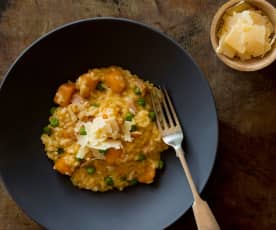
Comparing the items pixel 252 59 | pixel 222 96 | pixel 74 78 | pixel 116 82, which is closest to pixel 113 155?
pixel 116 82

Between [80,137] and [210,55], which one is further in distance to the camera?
[210,55]

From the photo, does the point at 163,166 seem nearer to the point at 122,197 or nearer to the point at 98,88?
the point at 122,197

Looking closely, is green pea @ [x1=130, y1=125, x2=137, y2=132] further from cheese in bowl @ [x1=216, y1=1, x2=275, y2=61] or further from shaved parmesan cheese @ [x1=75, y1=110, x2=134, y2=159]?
cheese in bowl @ [x1=216, y1=1, x2=275, y2=61]

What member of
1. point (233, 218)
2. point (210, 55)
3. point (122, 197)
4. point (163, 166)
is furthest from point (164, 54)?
point (233, 218)

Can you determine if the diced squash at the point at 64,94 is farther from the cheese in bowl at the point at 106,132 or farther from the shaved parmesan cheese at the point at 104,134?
the shaved parmesan cheese at the point at 104,134

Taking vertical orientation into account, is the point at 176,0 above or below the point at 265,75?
above

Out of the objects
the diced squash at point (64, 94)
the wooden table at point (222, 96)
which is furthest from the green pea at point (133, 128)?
the wooden table at point (222, 96)

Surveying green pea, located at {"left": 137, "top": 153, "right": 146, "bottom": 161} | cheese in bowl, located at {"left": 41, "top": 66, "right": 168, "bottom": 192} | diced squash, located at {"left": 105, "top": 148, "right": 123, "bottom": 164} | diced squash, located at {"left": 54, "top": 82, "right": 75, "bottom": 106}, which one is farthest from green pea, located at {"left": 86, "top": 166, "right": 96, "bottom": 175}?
diced squash, located at {"left": 54, "top": 82, "right": 75, "bottom": 106}

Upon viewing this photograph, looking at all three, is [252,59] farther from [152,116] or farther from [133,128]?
[133,128]
